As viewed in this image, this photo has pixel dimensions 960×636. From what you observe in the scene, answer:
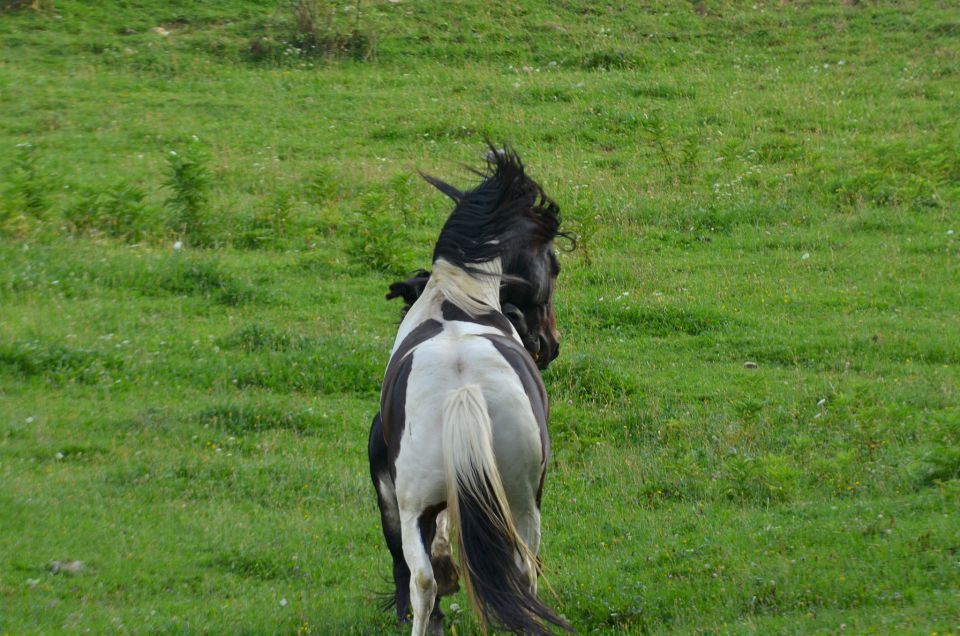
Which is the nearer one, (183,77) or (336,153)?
(336,153)

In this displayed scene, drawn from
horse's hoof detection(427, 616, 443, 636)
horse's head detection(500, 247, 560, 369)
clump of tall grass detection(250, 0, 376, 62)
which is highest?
horse's head detection(500, 247, 560, 369)

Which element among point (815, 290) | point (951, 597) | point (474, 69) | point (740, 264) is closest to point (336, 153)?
point (474, 69)

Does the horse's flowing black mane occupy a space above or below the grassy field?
above

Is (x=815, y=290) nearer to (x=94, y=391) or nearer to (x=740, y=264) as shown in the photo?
(x=740, y=264)

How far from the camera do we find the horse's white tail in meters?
4.81

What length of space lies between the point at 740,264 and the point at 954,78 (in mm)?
10054

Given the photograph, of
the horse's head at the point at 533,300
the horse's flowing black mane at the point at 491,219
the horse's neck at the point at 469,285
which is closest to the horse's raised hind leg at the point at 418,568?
the horse's neck at the point at 469,285

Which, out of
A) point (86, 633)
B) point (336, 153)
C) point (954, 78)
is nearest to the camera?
point (86, 633)

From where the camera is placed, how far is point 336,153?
58.6ft

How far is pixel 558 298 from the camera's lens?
12.6 meters

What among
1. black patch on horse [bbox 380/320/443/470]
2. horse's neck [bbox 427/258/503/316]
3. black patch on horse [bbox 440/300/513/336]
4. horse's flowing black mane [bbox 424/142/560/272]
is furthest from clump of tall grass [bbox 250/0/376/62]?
black patch on horse [bbox 380/320/443/470]

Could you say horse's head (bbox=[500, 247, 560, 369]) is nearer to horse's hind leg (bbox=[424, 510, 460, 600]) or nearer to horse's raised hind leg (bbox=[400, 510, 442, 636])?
horse's hind leg (bbox=[424, 510, 460, 600])

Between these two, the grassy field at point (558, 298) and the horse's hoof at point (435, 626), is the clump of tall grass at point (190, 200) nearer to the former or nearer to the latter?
the grassy field at point (558, 298)

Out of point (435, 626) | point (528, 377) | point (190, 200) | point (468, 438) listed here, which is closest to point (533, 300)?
point (528, 377)
